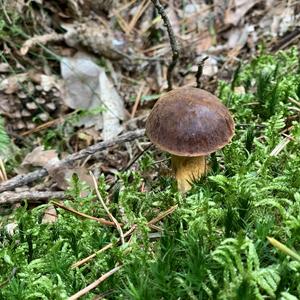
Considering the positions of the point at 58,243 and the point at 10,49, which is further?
the point at 10,49

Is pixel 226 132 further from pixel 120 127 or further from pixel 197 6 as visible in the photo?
pixel 197 6

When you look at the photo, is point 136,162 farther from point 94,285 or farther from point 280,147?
point 94,285

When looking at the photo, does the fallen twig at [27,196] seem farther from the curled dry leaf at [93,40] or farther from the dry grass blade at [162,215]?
the curled dry leaf at [93,40]

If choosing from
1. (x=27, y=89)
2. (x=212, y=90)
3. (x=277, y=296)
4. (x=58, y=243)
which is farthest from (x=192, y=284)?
(x=27, y=89)

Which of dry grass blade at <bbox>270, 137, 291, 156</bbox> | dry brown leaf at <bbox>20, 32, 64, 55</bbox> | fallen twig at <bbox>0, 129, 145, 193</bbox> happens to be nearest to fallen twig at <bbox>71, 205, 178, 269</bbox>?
dry grass blade at <bbox>270, 137, 291, 156</bbox>

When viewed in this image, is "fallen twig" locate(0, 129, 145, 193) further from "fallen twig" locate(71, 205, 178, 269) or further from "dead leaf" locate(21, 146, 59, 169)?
"fallen twig" locate(71, 205, 178, 269)

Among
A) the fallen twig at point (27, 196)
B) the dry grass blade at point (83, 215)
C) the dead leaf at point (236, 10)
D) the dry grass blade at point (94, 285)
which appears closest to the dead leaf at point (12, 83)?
the fallen twig at point (27, 196)
